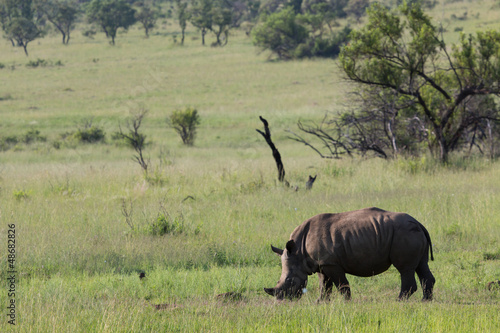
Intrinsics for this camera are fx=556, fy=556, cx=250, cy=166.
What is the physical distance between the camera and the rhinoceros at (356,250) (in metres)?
5.07

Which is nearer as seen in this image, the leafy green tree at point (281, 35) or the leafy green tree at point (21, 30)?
the leafy green tree at point (281, 35)

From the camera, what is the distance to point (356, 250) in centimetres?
514

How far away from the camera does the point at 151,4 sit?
114062mm

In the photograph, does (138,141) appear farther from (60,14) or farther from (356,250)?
(60,14)

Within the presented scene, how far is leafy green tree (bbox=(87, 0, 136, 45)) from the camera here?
265 ft

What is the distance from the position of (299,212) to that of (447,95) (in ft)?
24.4

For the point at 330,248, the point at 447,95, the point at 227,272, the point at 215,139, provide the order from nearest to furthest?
1. the point at 330,248
2. the point at 227,272
3. the point at 447,95
4. the point at 215,139

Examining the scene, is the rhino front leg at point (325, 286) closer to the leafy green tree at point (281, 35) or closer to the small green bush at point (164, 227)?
the small green bush at point (164, 227)

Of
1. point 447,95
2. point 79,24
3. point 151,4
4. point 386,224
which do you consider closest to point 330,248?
point 386,224

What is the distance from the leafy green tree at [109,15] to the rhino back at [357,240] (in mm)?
79165

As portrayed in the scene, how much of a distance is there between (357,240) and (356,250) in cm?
9

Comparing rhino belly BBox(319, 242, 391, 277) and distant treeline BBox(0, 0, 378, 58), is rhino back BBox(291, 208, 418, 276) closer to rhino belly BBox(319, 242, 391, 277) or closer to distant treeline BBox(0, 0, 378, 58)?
rhino belly BBox(319, 242, 391, 277)

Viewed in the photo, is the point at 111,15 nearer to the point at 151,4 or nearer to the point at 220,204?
the point at 151,4

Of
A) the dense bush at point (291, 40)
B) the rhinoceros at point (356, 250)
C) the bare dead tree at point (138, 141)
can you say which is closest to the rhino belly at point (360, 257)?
the rhinoceros at point (356, 250)
